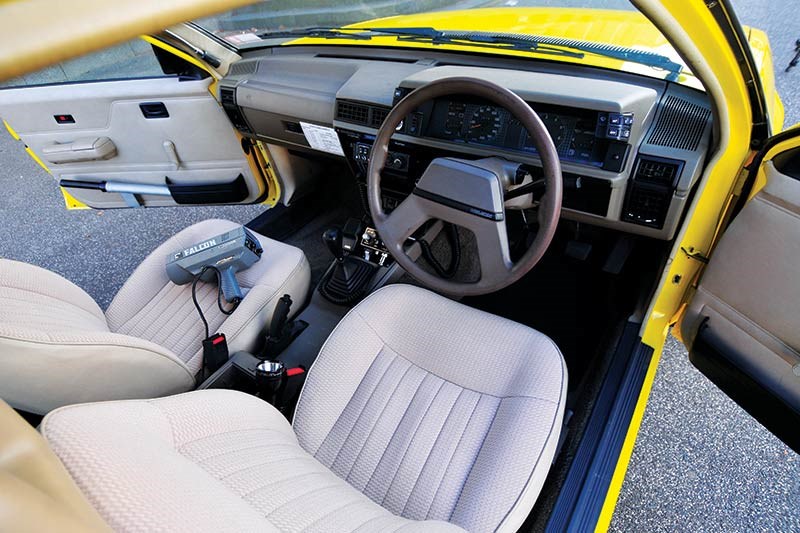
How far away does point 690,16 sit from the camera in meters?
0.77

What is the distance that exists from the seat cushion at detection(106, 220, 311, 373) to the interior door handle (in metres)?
0.63

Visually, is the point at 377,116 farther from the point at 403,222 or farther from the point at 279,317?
the point at 279,317

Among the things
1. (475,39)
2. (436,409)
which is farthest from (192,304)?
(475,39)

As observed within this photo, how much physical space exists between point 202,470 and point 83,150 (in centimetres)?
189

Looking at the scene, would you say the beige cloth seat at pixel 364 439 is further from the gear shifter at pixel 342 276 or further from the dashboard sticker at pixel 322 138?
the dashboard sticker at pixel 322 138

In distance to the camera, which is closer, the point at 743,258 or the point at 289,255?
the point at 743,258

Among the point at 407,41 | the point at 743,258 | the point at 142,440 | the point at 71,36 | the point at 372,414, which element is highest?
the point at 71,36

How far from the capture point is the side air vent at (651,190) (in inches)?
47.8

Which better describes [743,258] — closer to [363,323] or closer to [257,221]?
[363,323]

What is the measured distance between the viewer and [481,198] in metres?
1.14

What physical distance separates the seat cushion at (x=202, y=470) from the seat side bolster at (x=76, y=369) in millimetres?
210

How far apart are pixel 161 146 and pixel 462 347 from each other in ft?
5.32

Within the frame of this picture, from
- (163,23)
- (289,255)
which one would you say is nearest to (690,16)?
(163,23)

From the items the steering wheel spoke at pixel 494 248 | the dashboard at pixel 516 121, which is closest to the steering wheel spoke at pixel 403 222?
the steering wheel spoke at pixel 494 248
